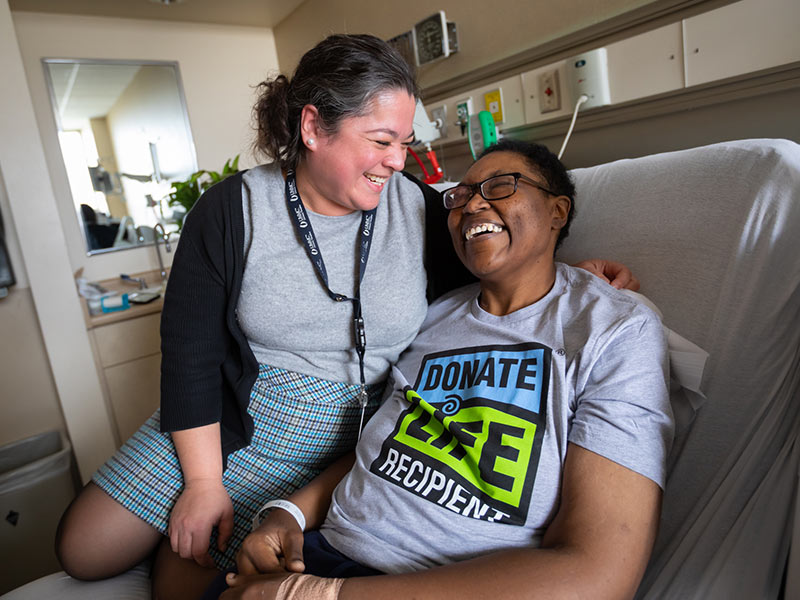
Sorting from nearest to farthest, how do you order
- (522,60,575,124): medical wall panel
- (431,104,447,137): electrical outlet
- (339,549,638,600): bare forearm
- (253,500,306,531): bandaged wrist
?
1. (339,549,638,600): bare forearm
2. (253,500,306,531): bandaged wrist
3. (522,60,575,124): medical wall panel
4. (431,104,447,137): electrical outlet

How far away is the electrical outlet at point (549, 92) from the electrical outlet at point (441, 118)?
493mm

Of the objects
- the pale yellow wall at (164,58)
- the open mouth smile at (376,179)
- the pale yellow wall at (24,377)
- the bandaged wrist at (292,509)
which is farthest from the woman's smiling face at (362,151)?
the pale yellow wall at (164,58)

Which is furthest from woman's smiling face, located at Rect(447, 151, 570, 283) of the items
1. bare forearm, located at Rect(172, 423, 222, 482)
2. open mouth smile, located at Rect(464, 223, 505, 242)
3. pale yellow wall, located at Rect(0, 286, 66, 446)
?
pale yellow wall, located at Rect(0, 286, 66, 446)

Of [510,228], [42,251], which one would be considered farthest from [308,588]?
[42,251]

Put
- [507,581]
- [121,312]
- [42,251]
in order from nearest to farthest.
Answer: [507,581] → [42,251] → [121,312]

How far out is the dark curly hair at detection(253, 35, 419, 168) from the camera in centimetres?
108

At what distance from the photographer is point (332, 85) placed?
1084 millimetres

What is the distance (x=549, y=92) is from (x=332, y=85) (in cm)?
87

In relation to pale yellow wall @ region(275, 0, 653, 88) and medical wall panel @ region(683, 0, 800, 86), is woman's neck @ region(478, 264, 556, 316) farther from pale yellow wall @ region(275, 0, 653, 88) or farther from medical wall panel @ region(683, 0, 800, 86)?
pale yellow wall @ region(275, 0, 653, 88)

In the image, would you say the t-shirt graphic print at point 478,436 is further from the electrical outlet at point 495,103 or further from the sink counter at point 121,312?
the sink counter at point 121,312

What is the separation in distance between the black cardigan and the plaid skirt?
0.04 metres

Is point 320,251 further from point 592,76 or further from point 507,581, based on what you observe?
point 592,76

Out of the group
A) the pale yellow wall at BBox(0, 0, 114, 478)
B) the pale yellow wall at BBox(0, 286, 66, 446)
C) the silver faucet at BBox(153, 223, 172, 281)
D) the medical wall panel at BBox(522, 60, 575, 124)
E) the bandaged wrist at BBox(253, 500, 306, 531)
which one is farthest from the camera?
the silver faucet at BBox(153, 223, 172, 281)

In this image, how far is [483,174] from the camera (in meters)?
1.09
